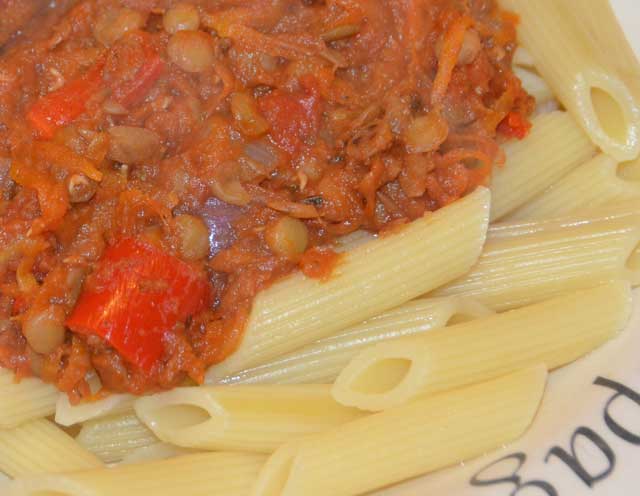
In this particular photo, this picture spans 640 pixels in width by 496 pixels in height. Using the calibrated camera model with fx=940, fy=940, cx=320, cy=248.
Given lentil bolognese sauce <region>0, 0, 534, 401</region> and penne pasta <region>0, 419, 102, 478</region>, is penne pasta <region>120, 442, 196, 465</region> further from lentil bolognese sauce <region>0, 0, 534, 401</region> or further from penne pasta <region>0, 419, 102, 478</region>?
lentil bolognese sauce <region>0, 0, 534, 401</region>

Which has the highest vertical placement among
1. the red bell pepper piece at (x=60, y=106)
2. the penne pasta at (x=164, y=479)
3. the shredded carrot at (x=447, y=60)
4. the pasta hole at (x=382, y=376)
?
the shredded carrot at (x=447, y=60)

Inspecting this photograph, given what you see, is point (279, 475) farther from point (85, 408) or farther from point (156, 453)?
point (85, 408)

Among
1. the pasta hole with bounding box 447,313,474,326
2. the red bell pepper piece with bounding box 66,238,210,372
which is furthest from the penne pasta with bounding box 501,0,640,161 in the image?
the red bell pepper piece with bounding box 66,238,210,372

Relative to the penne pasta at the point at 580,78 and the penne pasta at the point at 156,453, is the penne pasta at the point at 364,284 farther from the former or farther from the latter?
the penne pasta at the point at 580,78

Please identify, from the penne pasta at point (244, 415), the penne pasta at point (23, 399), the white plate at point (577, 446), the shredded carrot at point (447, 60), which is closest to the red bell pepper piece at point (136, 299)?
the penne pasta at point (244, 415)

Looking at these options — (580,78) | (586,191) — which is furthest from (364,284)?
(580,78)

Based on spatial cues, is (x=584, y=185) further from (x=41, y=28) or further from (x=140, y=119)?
(x=41, y=28)
